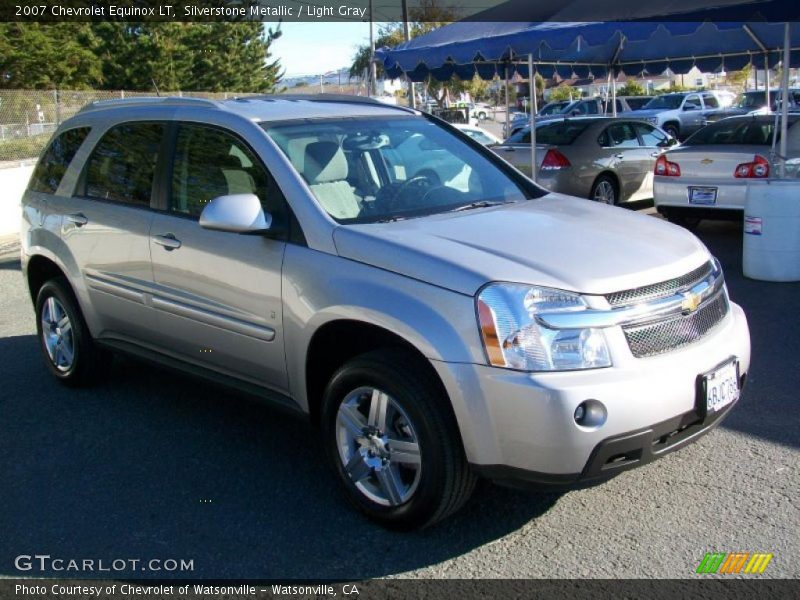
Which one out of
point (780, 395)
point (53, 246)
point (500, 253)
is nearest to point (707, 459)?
point (780, 395)

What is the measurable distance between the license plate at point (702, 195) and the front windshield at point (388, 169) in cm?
569

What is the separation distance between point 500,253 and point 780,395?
99.0 inches

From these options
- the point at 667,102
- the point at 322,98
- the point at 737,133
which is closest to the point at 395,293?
the point at 322,98

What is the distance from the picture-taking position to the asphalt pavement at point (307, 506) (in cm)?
338

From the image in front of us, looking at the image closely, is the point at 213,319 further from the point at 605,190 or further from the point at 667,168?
the point at 605,190

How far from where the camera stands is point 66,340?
18.1 feet

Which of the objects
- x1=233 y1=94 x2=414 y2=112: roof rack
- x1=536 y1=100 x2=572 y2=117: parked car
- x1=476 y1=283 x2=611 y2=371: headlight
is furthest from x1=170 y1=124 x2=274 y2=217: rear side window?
x1=536 y1=100 x2=572 y2=117: parked car

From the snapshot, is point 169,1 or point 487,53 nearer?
point 487,53

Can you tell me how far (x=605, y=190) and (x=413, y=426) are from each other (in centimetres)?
974

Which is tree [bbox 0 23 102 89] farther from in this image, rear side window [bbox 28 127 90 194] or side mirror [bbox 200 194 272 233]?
side mirror [bbox 200 194 272 233]

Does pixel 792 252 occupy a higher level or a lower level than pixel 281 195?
lower

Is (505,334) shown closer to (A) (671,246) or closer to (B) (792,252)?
(A) (671,246)

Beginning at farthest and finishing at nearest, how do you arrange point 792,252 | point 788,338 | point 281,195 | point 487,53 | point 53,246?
point 487,53 < point 792,252 < point 788,338 < point 53,246 < point 281,195

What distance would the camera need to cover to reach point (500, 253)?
135 inches
